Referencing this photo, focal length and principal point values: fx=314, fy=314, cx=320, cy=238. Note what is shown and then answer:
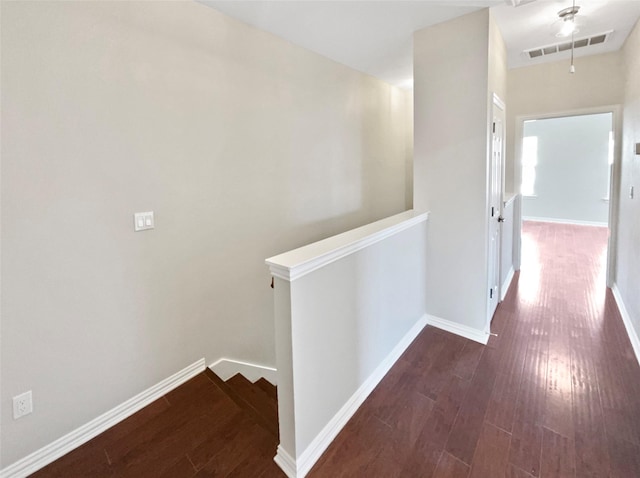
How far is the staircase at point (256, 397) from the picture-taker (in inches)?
77.5

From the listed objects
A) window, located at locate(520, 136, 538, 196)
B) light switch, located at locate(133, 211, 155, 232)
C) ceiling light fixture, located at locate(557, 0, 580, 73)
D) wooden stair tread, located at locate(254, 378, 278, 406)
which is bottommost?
wooden stair tread, located at locate(254, 378, 278, 406)

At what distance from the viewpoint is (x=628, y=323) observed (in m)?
2.76

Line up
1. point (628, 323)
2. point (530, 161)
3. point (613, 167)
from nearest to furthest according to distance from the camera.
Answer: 1. point (628, 323)
2. point (613, 167)
3. point (530, 161)

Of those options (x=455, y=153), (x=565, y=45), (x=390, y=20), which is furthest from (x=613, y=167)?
(x=390, y=20)

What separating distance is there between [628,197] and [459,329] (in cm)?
207

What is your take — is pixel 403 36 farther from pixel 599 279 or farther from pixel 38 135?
pixel 599 279

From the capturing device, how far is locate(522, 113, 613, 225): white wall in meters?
7.11

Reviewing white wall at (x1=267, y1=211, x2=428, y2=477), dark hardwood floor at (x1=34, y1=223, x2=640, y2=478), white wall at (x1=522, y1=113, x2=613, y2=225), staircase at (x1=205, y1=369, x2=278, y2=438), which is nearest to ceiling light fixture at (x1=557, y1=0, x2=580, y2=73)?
white wall at (x1=267, y1=211, x2=428, y2=477)

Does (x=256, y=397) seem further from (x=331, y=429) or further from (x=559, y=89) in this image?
(x=559, y=89)

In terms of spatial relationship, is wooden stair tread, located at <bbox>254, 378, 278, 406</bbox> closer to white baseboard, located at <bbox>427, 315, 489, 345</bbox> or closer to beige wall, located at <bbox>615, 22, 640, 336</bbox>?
white baseboard, located at <bbox>427, 315, 489, 345</bbox>

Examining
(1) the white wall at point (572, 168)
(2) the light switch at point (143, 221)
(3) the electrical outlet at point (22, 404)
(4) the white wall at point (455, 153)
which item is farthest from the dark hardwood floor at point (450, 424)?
(1) the white wall at point (572, 168)

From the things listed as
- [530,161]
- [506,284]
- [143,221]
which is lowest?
[506,284]

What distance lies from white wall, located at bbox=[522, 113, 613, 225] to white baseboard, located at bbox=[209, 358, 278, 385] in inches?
321

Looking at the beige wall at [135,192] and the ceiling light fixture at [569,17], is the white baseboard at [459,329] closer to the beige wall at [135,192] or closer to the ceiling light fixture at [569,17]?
the beige wall at [135,192]
